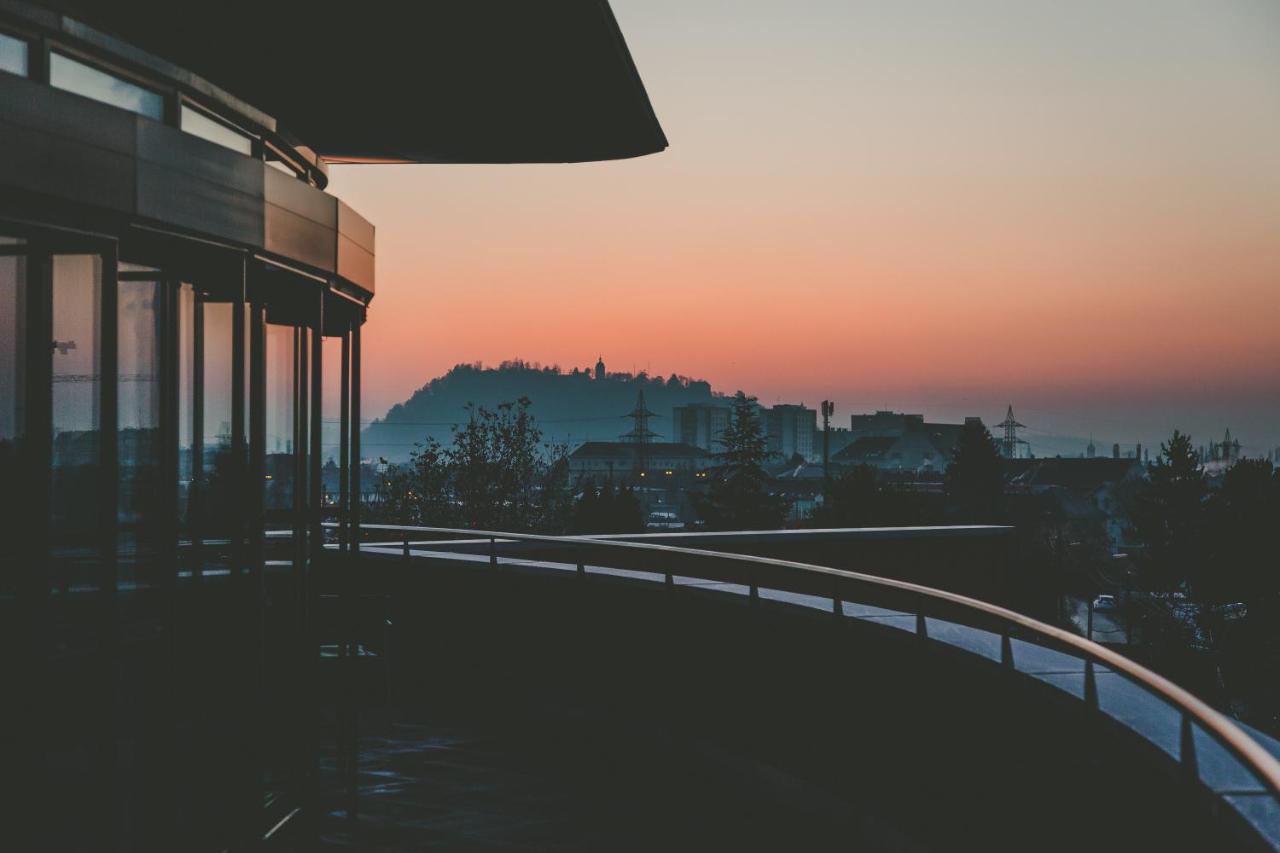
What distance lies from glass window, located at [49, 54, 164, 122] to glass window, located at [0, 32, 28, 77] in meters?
0.15

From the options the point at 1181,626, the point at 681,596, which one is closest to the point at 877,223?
the point at 681,596

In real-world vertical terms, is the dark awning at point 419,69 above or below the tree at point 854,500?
above

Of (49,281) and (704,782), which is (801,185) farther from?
(49,281)

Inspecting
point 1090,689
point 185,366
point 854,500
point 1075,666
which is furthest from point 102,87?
point 854,500

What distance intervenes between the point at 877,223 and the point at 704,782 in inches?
1024

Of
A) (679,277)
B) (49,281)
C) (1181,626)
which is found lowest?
(1181,626)

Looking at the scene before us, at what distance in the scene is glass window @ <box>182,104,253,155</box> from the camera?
5.59m

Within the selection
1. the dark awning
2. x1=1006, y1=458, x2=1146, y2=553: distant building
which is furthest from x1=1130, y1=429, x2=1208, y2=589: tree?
x1=1006, y1=458, x2=1146, y2=553: distant building

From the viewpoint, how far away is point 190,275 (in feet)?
18.5

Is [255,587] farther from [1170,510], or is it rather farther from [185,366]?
[1170,510]

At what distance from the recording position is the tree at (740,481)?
2202 inches

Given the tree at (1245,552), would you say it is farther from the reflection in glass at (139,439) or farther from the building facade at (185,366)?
the reflection in glass at (139,439)

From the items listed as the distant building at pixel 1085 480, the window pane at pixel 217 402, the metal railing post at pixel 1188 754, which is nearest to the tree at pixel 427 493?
the window pane at pixel 217 402

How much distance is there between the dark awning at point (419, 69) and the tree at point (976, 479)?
78862 mm
